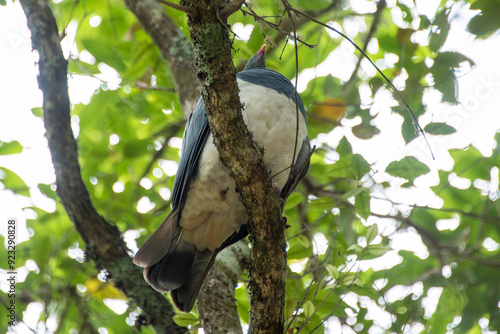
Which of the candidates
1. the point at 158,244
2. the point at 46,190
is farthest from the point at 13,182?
the point at 158,244

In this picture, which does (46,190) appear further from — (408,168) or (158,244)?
(408,168)

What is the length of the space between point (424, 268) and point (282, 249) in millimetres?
1533

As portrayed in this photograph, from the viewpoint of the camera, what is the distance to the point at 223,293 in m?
2.76

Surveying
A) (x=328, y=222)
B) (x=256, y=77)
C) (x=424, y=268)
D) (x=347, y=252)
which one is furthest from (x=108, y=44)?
(x=424, y=268)

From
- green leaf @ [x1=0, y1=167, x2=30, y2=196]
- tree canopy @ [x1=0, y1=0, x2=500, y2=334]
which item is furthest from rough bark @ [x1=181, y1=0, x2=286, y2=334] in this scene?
green leaf @ [x1=0, y1=167, x2=30, y2=196]

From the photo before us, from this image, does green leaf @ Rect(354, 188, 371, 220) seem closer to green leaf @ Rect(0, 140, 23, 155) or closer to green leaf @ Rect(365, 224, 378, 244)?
green leaf @ Rect(365, 224, 378, 244)

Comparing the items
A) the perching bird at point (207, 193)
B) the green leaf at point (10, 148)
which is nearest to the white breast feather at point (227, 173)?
the perching bird at point (207, 193)

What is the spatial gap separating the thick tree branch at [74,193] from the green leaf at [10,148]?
2.79 feet

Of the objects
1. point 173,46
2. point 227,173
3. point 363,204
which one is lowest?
point 363,204

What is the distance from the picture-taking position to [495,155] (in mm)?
3236

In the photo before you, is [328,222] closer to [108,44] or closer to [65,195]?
[65,195]

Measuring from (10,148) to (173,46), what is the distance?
1.41 m

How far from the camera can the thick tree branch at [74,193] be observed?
2707mm

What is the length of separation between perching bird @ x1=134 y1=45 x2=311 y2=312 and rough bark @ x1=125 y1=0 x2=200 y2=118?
1.99 feet
